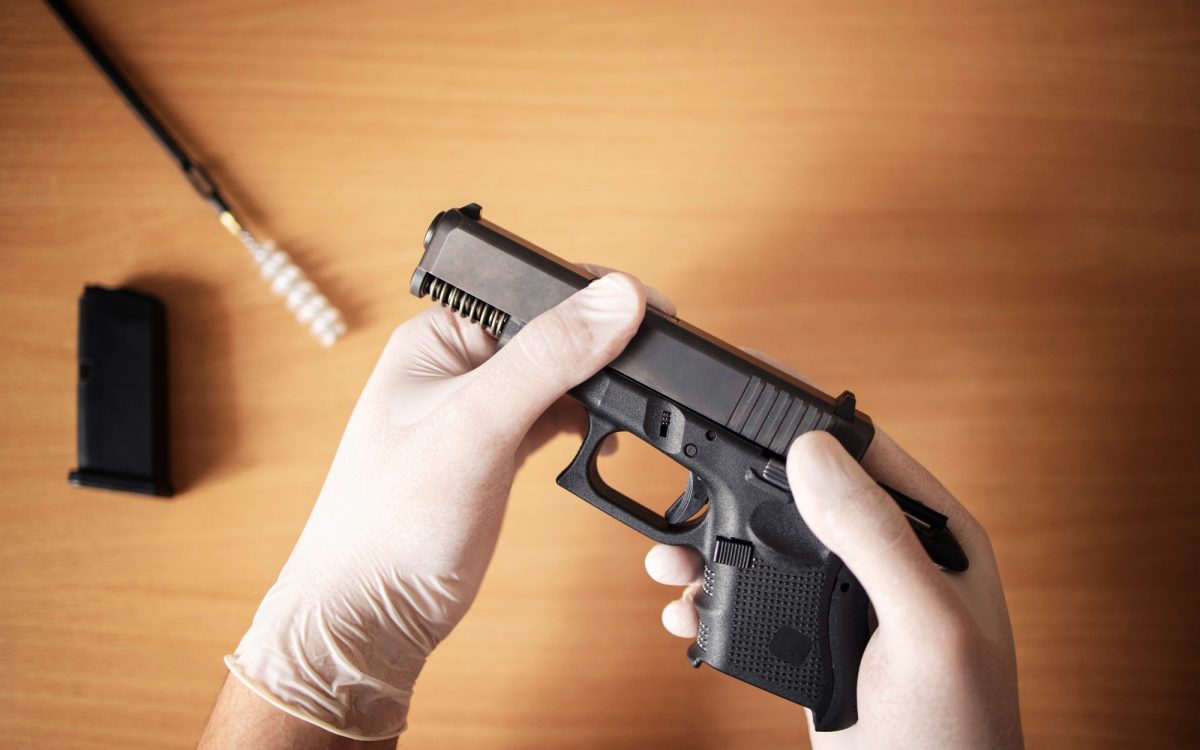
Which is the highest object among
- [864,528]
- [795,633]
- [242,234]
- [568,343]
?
[242,234]

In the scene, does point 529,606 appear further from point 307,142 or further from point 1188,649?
point 1188,649

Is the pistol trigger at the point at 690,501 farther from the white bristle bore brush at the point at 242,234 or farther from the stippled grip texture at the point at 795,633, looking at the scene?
the white bristle bore brush at the point at 242,234

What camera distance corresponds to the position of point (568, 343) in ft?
2.67

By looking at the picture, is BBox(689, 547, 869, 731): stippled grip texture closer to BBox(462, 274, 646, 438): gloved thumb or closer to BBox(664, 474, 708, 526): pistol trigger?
BBox(664, 474, 708, 526): pistol trigger

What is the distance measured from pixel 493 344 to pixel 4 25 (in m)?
1.04

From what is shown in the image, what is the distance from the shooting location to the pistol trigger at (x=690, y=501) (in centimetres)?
88

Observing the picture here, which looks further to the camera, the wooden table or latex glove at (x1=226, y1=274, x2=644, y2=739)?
the wooden table

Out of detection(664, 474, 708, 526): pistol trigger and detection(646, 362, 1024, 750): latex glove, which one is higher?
detection(664, 474, 708, 526): pistol trigger

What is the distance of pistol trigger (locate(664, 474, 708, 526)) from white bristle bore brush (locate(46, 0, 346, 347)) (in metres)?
0.65

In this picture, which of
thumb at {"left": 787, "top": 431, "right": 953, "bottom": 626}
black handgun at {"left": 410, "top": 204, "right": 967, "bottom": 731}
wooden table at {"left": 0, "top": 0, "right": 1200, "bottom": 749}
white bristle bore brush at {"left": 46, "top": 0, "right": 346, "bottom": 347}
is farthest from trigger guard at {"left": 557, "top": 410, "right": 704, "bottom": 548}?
white bristle bore brush at {"left": 46, "top": 0, "right": 346, "bottom": 347}

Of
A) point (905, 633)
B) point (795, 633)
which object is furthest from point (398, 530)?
point (905, 633)

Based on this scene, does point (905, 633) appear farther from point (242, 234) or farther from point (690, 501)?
point (242, 234)

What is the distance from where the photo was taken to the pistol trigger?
2.89 feet

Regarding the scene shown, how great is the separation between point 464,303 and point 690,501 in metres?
0.39
